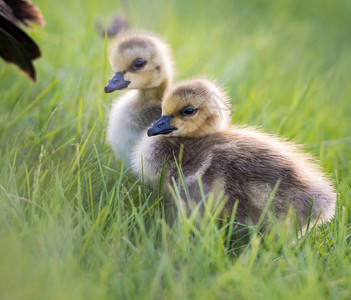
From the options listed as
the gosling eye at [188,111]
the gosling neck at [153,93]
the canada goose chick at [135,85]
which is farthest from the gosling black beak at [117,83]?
the gosling eye at [188,111]

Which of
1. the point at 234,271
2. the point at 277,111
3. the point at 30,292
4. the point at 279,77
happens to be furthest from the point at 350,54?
the point at 30,292

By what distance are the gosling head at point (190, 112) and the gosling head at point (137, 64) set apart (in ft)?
1.37

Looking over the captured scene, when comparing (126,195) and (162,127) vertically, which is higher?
(162,127)

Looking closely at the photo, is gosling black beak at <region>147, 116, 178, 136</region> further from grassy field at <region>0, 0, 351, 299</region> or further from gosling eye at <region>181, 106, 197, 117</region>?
grassy field at <region>0, 0, 351, 299</region>

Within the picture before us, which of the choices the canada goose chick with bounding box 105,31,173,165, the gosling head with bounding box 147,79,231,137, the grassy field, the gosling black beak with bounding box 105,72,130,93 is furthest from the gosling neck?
the gosling head with bounding box 147,79,231,137

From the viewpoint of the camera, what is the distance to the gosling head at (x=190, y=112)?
7.70 ft

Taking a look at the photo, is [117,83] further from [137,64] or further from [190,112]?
[190,112]

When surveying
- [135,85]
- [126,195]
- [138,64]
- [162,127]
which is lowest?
[126,195]

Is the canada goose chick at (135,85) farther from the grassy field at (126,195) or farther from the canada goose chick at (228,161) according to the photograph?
the canada goose chick at (228,161)

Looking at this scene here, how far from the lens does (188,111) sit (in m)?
2.38

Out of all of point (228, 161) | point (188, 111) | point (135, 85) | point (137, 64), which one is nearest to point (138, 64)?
point (137, 64)

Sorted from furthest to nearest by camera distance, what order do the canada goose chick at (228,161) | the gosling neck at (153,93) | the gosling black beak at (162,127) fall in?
the gosling neck at (153,93)
the gosling black beak at (162,127)
the canada goose chick at (228,161)

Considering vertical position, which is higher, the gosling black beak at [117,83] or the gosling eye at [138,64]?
the gosling eye at [138,64]

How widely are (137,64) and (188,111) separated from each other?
1.97 feet
